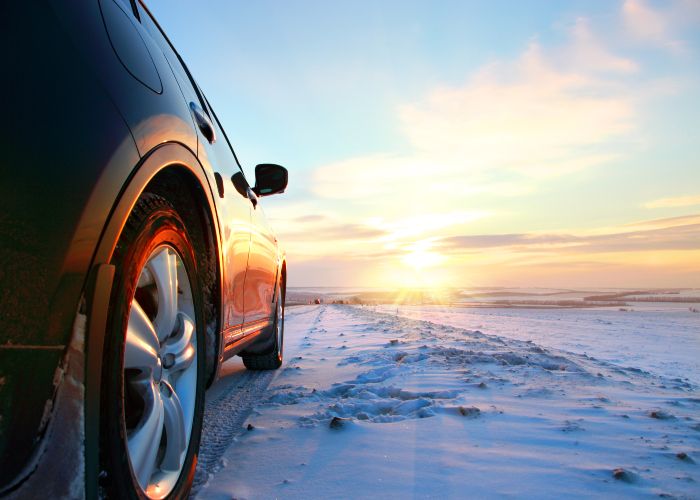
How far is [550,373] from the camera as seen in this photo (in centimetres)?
409

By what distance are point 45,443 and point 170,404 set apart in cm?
69

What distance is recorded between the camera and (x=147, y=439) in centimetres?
134

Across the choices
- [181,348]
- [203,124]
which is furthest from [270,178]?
[181,348]

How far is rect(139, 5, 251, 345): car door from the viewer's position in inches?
76.1

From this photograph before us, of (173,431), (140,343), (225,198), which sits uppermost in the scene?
(225,198)

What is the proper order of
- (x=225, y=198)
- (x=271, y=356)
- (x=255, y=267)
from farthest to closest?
(x=271, y=356) < (x=255, y=267) < (x=225, y=198)

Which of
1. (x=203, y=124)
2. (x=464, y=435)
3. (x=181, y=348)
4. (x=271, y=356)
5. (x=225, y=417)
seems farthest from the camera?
(x=271, y=356)

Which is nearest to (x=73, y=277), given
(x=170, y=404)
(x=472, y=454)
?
(x=170, y=404)

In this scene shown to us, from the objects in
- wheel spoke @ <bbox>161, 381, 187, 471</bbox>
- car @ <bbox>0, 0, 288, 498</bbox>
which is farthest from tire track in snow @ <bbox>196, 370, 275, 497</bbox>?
car @ <bbox>0, 0, 288, 498</bbox>

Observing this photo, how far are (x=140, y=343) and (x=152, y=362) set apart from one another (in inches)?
3.6

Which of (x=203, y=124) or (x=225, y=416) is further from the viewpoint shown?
(x=225, y=416)

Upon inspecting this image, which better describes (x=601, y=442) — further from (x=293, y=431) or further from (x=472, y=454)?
(x=293, y=431)

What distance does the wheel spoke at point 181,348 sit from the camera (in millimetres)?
1577

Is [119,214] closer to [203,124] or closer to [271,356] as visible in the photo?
[203,124]
